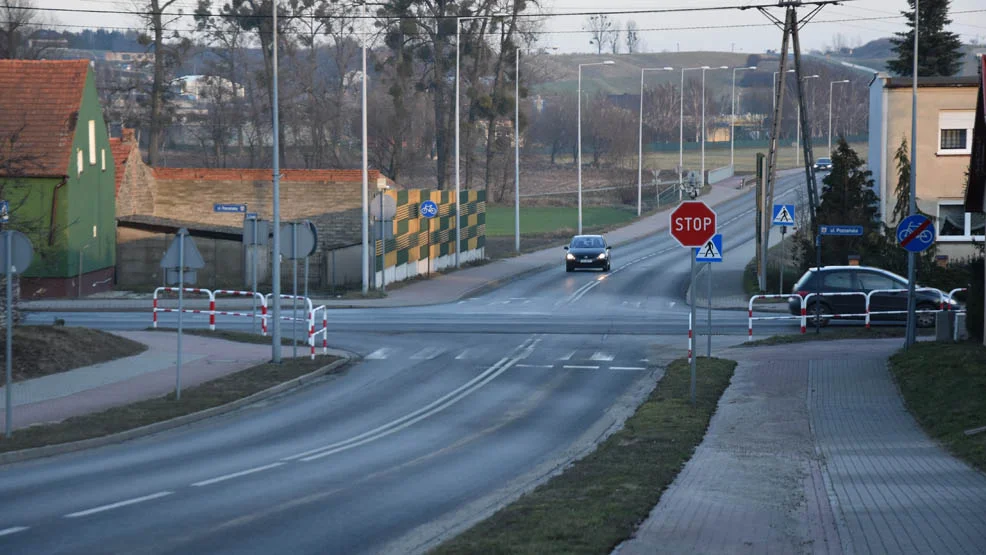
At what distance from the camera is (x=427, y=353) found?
24312mm

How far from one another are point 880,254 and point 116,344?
2524 cm

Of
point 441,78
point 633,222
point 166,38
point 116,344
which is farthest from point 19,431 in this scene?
point 633,222

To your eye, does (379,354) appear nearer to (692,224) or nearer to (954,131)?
(692,224)

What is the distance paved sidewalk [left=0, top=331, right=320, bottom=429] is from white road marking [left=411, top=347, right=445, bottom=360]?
2.42m

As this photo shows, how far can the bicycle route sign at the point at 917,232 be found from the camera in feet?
72.8

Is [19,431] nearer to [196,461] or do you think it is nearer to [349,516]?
[196,461]

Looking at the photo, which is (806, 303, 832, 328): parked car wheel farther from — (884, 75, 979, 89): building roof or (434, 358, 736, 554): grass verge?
(884, 75, 979, 89): building roof

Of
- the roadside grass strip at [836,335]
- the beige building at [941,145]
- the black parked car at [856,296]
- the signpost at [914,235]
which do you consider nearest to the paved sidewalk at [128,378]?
the roadside grass strip at [836,335]

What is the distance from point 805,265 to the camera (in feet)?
128

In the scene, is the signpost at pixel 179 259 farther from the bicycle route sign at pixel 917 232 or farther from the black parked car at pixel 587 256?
the black parked car at pixel 587 256

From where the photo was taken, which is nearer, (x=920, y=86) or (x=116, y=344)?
(x=116, y=344)

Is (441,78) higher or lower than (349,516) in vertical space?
higher

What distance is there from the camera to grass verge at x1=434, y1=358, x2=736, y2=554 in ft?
27.6

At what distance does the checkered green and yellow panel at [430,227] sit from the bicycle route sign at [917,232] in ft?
69.2
